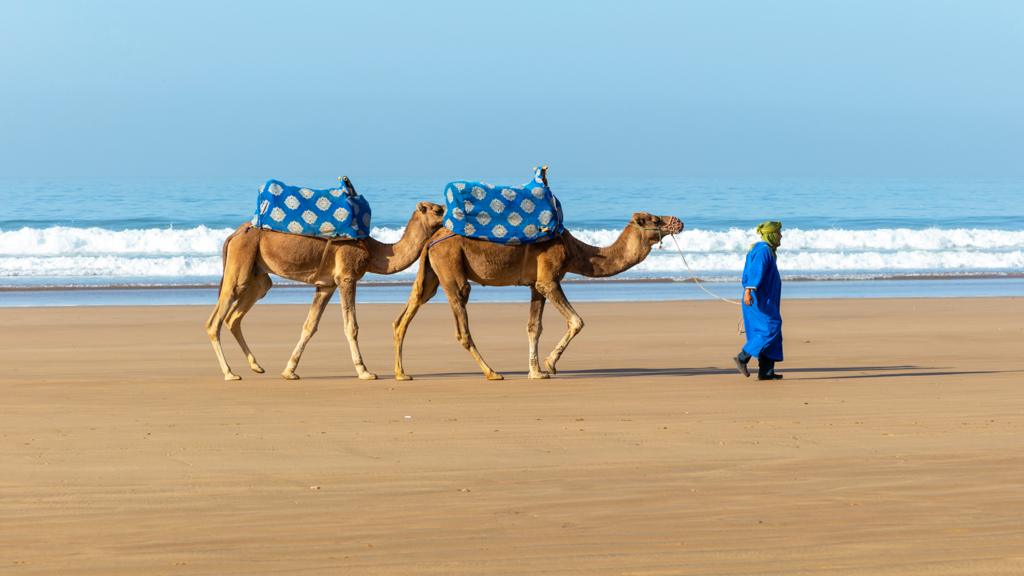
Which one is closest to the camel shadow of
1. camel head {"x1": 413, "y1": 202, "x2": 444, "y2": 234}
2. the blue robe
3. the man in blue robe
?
the man in blue robe

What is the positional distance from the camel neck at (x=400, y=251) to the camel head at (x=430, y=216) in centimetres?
3

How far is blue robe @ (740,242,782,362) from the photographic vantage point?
1268 cm

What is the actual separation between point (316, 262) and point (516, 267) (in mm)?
1839

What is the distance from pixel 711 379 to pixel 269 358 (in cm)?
500

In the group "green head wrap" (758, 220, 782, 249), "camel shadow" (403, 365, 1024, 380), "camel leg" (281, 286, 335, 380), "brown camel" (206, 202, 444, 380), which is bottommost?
"camel shadow" (403, 365, 1024, 380)

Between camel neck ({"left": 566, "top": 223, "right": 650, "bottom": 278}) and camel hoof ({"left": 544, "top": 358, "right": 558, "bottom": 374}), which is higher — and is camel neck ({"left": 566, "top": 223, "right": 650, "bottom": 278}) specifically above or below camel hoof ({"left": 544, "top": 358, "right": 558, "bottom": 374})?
above

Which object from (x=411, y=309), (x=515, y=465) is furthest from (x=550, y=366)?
(x=515, y=465)

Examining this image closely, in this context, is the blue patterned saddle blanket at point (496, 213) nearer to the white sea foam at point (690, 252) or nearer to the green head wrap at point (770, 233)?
the green head wrap at point (770, 233)

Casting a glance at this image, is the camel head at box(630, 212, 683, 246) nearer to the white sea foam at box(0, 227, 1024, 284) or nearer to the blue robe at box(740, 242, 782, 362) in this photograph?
the blue robe at box(740, 242, 782, 362)

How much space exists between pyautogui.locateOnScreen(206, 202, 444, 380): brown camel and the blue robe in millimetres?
2946

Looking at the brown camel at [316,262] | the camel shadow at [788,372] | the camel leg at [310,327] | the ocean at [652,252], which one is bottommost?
the ocean at [652,252]

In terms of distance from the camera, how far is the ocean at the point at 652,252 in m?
26.8

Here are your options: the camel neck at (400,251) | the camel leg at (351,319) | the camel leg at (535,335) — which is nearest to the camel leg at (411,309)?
the camel neck at (400,251)

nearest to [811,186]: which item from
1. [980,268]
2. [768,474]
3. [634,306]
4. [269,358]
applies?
[980,268]
